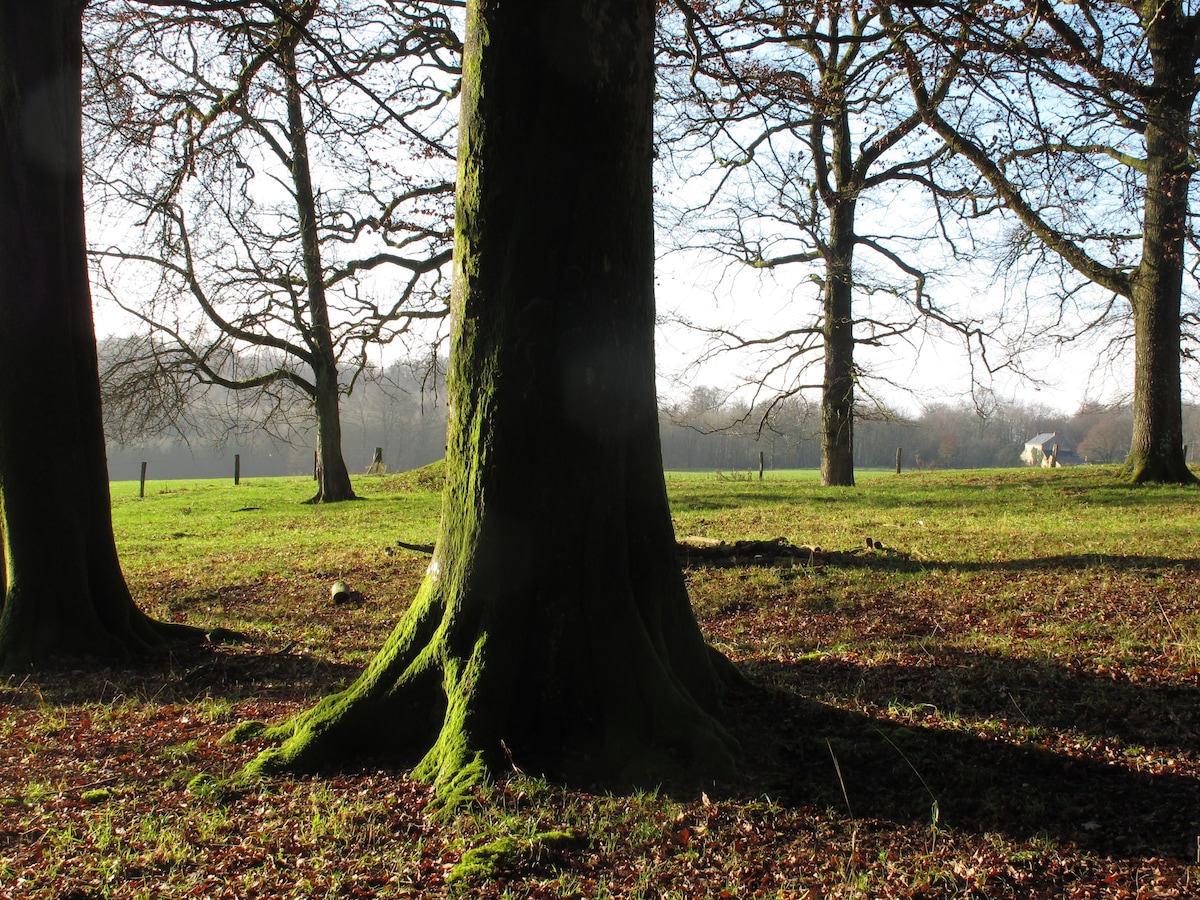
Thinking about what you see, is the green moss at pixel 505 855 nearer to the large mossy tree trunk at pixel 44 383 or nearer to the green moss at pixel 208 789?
the green moss at pixel 208 789

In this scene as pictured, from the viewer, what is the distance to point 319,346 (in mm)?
22375

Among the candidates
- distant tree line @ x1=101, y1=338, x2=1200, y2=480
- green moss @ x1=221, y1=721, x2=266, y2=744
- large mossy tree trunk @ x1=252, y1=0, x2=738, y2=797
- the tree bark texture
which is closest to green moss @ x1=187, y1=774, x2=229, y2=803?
large mossy tree trunk @ x1=252, y1=0, x2=738, y2=797

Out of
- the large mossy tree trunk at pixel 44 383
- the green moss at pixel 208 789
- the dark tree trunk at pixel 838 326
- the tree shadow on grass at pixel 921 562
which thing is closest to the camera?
the green moss at pixel 208 789

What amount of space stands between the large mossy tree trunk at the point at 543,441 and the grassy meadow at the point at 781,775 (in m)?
0.32

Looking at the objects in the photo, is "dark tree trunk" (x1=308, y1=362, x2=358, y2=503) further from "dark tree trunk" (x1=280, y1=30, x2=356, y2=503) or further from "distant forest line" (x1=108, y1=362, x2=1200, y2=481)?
"distant forest line" (x1=108, y1=362, x2=1200, y2=481)

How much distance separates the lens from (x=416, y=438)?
239ft

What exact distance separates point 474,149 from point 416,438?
7060 centimetres

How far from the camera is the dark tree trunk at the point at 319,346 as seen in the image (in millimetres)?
20781

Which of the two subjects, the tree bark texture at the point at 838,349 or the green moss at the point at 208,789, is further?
the tree bark texture at the point at 838,349

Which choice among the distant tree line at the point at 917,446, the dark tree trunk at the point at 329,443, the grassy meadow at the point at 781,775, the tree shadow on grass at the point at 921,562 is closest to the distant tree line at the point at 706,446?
the distant tree line at the point at 917,446

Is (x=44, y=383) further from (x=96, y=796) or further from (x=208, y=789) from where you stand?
(x=208, y=789)

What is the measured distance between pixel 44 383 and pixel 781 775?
235 inches

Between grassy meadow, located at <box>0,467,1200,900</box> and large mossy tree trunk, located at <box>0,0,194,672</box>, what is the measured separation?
59 centimetres

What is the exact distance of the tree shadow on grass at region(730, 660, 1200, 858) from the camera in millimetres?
3186
